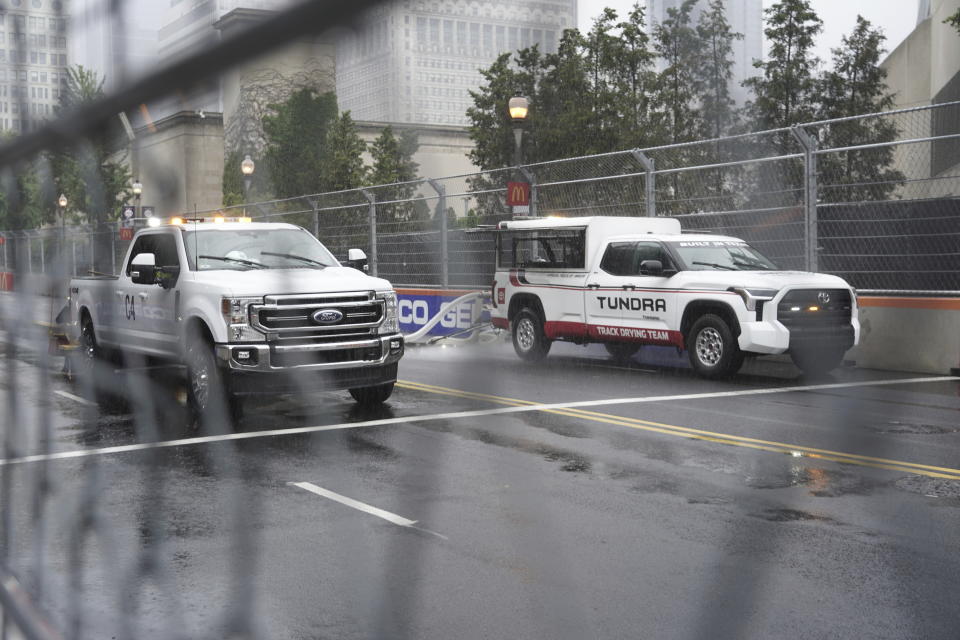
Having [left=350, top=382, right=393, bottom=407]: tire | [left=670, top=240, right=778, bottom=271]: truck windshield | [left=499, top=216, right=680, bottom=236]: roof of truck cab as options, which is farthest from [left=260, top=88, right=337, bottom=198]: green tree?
[left=499, top=216, right=680, bottom=236]: roof of truck cab

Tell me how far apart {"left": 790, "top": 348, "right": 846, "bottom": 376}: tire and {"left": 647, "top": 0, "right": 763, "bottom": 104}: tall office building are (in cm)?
41

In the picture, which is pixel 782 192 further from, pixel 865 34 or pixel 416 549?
pixel 416 549

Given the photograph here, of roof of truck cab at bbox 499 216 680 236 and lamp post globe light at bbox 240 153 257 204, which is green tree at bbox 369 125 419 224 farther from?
roof of truck cab at bbox 499 216 680 236

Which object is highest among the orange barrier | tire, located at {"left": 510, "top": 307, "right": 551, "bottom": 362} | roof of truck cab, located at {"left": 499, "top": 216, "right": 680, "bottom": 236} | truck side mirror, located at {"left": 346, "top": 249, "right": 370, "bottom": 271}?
roof of truck cab, located at {"left": 499, "top": 216, "right": 680, "bottom": 236}

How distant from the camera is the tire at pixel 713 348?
41.4ft

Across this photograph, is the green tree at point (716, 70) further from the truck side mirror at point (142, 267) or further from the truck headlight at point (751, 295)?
the truck headlight at point (751, 295)

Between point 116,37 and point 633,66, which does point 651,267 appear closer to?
point 116,37

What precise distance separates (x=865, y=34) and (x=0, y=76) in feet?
4.69

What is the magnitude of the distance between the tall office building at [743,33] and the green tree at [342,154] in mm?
338

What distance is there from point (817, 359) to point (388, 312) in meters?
8.30

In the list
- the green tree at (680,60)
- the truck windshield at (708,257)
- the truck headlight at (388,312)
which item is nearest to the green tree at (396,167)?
the green tree at (680,60)

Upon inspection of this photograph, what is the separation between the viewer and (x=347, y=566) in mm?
1963

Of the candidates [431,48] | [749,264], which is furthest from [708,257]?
[431,48]

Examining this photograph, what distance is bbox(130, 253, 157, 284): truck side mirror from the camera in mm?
1930
